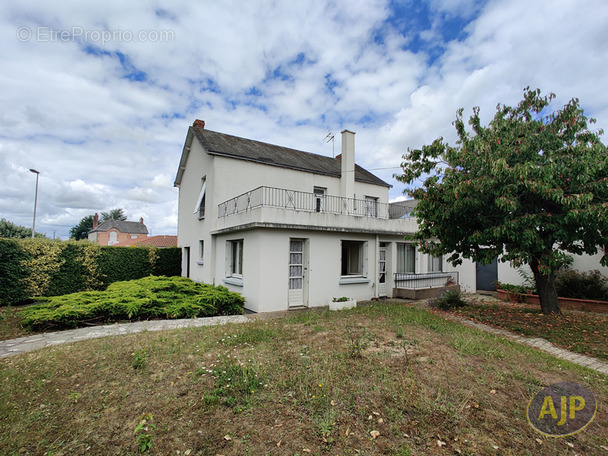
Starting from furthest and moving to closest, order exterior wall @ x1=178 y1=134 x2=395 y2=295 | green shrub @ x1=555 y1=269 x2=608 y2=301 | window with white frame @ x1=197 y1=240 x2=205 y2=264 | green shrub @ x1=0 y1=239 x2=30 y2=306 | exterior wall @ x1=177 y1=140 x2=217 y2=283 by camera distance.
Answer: window with white frame @ x1=197 y1=240 x2=205 y2=264 < exterior wall @ x1=177 y1=140 x2=217 y2=283 < exterior wall @ x1=178 y1=134 x2=395 y2=295 < green shrub @ x1=555 y1=269 x2=608 y2=301 < green shrub @ x1=0 y1=239 x2=30 y2=306

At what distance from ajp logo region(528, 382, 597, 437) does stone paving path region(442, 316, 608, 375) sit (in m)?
1.79

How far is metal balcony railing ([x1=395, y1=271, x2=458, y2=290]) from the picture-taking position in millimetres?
14242

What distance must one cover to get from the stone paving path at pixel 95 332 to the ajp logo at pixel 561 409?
7082mm

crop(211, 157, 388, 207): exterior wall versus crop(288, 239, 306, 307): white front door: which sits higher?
crop(211, 157, 388, 207): exterior wall

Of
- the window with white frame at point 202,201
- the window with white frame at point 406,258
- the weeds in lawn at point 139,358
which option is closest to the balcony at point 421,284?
the window with white frame at point 406,258

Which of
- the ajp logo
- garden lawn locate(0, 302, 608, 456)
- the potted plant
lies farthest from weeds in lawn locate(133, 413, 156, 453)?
the potted plant

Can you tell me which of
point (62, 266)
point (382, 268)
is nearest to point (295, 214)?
point (382, 268)

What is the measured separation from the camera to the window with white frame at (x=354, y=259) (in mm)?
13352

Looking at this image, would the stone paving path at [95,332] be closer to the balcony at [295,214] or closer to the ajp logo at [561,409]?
the balcony at [295,214]

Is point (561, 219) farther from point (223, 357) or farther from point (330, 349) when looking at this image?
point (223, 357)

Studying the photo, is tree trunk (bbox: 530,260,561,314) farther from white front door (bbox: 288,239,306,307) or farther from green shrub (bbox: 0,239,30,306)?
green shrub (bbox: 0,239,30,306)

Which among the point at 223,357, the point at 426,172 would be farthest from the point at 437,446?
the point at 426,172

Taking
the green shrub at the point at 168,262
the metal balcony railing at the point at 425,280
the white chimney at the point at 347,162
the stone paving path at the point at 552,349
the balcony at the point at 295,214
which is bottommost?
the stone paving path at the point at 552,349

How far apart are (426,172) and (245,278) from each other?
7598mm
